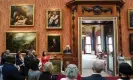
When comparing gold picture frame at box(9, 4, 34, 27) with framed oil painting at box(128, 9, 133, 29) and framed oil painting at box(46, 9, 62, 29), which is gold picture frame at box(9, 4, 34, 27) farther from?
framed oil painting at box(128, 9, 133, 29)

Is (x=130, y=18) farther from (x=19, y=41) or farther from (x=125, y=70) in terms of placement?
(x=125, y=70)

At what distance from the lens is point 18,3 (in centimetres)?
1855

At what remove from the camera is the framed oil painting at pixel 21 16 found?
18375 mm

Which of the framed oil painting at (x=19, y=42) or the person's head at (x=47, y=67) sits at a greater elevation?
the framed oil painting at (x=19, y=42)

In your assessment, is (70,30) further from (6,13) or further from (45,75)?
(45,75)

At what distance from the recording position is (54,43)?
18.3 meters

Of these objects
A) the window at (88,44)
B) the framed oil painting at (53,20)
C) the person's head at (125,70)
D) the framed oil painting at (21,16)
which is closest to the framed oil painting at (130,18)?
the framed oil painting at (53,20)

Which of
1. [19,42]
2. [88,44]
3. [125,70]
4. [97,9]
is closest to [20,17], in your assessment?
[19,42]

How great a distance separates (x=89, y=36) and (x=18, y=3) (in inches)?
964

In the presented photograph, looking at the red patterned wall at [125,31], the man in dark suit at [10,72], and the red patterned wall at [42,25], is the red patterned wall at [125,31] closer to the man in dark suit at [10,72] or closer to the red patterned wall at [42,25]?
the red patterned wall at [42,25]

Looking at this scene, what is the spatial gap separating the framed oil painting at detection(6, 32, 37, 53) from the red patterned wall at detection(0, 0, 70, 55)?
0.41m

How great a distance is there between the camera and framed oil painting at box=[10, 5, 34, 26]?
18375 mm

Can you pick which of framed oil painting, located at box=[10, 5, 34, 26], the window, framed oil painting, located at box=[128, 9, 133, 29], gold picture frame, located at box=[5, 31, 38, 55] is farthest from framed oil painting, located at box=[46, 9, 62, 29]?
the window

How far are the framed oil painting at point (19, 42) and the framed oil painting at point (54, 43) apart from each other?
1105 mm
